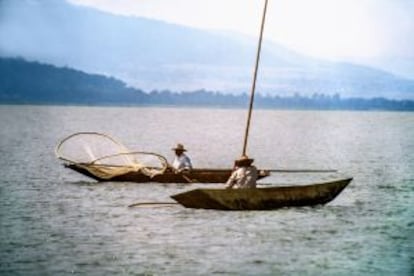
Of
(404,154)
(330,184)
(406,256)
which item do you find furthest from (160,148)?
(406,256)

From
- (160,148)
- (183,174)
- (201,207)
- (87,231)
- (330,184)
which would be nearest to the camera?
(87,231)

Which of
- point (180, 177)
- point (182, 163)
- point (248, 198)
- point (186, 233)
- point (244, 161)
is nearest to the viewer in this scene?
point (186, 233)

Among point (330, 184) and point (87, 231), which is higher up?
point (330, 184)

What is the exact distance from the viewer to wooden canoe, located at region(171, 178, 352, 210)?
13172 millimetres

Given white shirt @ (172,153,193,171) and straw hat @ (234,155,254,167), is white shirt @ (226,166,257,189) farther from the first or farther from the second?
white shirt @ (172,153,193,171)

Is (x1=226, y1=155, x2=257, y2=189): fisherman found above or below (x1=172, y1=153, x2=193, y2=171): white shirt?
above

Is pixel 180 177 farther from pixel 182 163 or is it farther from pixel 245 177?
pixel 245 177

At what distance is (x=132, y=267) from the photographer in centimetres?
1019

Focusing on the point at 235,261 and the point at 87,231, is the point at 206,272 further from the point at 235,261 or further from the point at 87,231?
the point at 87,231

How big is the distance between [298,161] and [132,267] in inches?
802

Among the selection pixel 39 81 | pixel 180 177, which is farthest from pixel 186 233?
pixel 39 81

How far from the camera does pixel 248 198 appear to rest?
43.8ft

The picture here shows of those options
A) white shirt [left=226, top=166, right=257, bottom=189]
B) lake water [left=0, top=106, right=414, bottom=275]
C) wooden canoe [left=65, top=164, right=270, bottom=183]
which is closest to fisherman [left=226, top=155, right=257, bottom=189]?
white shirt [left=226, top=166, right=257, bottom=189]

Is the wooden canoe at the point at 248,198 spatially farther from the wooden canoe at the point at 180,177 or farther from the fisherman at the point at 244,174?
the wooden canoe at the point at 180,177
